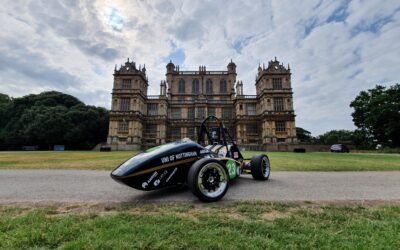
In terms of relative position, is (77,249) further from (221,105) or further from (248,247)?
(221,105)

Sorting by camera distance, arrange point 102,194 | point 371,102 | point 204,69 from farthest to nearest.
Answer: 1. point 204,69
2. point 371,102
3. point 102,194

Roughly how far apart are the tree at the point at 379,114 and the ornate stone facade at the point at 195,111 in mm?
12091

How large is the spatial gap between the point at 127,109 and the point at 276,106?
3200 centimetres

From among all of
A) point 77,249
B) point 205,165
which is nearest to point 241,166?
point 205,165

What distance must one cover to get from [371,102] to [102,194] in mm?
47604

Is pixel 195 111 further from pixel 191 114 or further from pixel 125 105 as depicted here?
pixel 125 105

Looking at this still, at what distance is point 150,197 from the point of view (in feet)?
14.3

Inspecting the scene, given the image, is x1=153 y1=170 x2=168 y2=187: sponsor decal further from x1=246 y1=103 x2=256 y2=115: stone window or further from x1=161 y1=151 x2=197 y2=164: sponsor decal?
x1=246 y1=103 x2=256 y2=115: stone window

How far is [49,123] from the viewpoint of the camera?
41875mm

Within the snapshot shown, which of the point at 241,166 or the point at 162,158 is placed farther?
the point at 241,166

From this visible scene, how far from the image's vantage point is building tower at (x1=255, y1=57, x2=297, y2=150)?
42469 mm

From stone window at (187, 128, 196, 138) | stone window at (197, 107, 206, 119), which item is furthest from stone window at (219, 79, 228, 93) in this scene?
stone window at (187, 128, 196, 138)

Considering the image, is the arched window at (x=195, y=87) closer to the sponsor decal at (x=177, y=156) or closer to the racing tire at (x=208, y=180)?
the sponsor decal at (x=177, y=156)

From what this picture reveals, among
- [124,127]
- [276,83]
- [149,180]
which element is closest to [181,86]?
[124,127]
